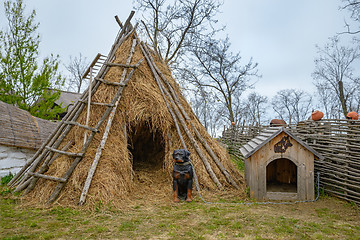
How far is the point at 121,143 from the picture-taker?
5.66 m

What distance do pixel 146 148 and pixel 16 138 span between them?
4097 millimetres

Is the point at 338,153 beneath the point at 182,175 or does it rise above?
above

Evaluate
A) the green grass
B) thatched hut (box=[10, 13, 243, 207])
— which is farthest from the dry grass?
the green grass

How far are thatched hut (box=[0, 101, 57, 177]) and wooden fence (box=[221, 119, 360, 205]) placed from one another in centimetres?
829

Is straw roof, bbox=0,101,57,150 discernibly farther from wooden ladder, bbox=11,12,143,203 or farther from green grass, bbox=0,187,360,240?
green grass, bbox=0,187,360,240

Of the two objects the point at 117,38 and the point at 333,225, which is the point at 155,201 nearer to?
the point at 333,225

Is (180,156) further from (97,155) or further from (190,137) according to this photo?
(97,155)

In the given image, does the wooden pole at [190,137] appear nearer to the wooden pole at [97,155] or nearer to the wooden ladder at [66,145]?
the wooden ladder at [66,145]

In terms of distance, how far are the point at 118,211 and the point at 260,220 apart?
2.56 meters

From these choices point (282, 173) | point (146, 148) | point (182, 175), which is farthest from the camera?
point (146, 148)

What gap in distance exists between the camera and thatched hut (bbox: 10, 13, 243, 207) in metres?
4.91


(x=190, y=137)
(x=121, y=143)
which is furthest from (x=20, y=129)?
(x=190, y=137)

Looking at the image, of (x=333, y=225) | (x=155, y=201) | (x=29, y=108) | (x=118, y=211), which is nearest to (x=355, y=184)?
(x=333, y=225)

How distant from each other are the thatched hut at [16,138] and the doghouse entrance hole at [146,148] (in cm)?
312
